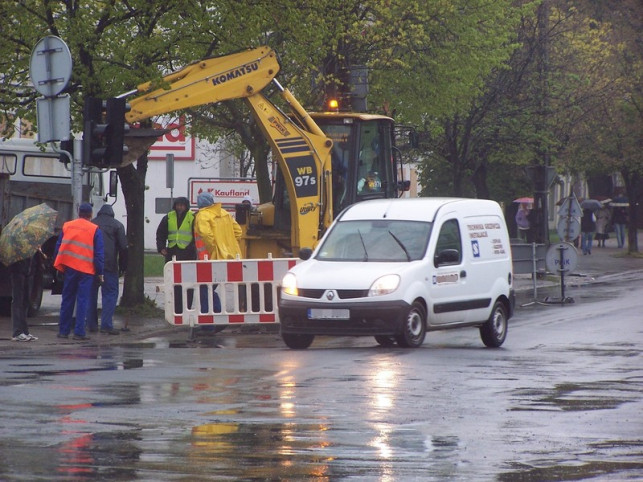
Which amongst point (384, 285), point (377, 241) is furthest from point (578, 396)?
point (377, 241)

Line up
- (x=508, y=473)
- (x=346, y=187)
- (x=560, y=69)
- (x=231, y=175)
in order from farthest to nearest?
1. (x=231, y=175)
2. (x=560, y=69)
3. (x=346, y=187)
4. (x=508, y=473)

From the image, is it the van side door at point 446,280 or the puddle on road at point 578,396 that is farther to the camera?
the van side door at point 446,280

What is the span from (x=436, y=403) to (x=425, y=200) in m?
7.17

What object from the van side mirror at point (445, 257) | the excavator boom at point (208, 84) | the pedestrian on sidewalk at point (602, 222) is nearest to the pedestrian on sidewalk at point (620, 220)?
the pedestrian on sidewalk at point (602, 222)

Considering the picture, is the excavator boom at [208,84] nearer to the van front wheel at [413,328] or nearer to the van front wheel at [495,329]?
the van front wheel at [495,329]

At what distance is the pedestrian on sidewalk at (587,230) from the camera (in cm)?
4684

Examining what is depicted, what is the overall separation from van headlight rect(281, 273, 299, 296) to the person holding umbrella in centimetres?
283

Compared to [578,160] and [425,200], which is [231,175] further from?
[425,200]

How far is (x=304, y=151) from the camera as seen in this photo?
70.3 feet

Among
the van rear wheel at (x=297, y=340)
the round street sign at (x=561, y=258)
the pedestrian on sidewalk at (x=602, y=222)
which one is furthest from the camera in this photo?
the pedestrian on sidewalk at (x=602, y=222)

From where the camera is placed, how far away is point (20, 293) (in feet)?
58.3

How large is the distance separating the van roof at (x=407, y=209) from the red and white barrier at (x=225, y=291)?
162 centimetres

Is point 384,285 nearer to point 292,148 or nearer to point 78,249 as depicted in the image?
point 78,249

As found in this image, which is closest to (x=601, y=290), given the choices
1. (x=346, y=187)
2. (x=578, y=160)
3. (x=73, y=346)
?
(x=346, y=187)
